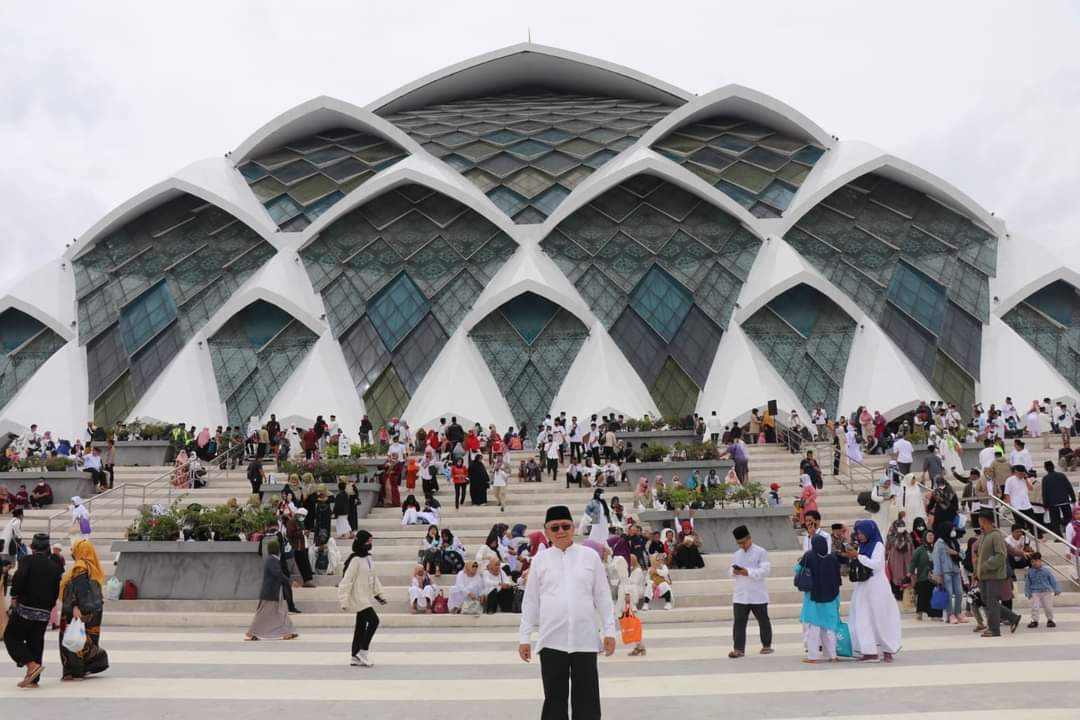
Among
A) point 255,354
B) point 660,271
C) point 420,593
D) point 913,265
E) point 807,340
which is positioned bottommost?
point 420,593

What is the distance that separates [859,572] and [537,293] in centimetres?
2301

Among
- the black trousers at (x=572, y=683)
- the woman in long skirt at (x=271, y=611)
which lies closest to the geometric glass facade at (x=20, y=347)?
the woman in long skirt at (x=271, y=611)

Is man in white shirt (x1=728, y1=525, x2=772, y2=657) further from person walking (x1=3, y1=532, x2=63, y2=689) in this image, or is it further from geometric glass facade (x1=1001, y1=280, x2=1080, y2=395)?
geometric glass facade (x1=1001, y1=280, x2=1080, y2=395)

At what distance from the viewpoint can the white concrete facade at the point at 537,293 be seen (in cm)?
2906

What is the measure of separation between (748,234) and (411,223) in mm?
12687

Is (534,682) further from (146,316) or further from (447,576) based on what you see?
(146,316)

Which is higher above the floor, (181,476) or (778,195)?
(778,195)

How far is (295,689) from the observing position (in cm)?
735

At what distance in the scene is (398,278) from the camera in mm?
32906


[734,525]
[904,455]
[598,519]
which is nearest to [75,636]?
[598,519]

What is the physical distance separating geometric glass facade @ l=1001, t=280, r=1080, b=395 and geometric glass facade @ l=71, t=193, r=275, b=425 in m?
26.9

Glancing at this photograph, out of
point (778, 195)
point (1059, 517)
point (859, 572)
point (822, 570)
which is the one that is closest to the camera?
point (822, 570)

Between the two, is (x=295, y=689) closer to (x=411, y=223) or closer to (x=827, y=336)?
(x=827, y=336)

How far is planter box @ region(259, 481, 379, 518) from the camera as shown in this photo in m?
17.4
